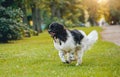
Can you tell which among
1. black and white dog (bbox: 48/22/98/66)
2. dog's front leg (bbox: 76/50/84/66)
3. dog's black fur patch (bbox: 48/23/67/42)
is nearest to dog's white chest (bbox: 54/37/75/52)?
black and white dog (bbox: 48/22/98/66)

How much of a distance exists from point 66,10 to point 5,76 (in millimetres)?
77491

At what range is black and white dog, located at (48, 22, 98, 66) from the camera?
13.3m

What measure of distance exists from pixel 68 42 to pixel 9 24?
1809 centimetres

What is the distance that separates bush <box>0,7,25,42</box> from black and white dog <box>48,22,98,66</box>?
55.9 feet

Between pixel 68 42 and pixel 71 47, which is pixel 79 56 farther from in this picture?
pixel 68 42

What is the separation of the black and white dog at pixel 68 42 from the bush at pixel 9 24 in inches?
671

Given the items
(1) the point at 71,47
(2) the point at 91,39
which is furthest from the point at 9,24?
(1) the point at 71,47

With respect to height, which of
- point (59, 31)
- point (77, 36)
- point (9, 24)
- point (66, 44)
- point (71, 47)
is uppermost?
point (59, 31)

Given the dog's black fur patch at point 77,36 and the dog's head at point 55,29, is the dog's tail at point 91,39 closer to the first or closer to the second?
the dog's black fur patch at point 77,36

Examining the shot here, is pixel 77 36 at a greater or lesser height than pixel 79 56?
greater

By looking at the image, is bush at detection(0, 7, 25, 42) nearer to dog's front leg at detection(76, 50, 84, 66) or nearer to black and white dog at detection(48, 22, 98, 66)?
black and white dog at detection(48, 22, 98, 66)

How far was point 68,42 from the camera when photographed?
13.4 meters

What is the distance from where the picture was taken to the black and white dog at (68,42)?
43.7 ft

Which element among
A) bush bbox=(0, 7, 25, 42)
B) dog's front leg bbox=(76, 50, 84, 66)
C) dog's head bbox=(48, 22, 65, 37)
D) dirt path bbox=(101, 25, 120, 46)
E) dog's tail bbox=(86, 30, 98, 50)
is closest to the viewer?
dog's head bbox=(48, 22, 65, 37)
